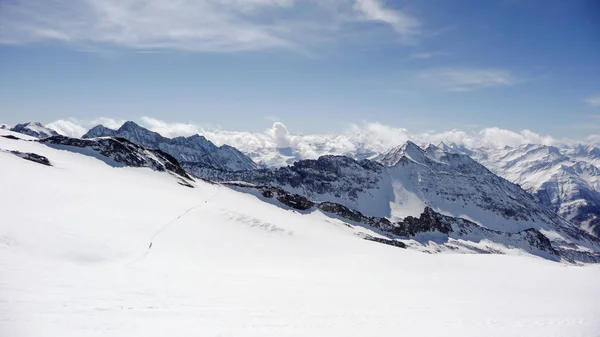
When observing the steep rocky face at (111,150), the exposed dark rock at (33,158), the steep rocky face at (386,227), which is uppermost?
the steep rocky face at (111,150)

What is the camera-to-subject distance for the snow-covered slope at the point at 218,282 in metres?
14.8

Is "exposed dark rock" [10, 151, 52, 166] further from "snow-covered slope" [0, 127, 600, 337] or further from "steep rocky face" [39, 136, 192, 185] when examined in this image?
"steep rocky face" [39, 136, 192, 185]

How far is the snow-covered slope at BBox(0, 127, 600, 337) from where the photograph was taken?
14.8 metres

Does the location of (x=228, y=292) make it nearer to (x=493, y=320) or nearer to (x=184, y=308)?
(x=184, y=308)

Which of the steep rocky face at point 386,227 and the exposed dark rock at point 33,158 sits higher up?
the exposed dark rock at point 33,158

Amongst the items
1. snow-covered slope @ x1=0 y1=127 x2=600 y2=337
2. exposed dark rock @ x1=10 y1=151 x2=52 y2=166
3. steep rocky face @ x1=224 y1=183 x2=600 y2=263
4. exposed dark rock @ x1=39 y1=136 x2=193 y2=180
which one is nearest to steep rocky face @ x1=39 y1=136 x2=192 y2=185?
exposed dark rock @ x1=39 y1=136 x2=193 y2=180

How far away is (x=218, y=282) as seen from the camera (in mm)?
23188

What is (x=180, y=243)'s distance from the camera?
34281 mm

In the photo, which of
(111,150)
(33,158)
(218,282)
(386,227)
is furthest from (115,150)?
(386,227)

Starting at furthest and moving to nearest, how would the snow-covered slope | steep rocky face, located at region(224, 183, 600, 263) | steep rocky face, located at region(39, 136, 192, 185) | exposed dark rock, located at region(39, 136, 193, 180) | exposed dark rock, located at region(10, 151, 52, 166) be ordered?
steep rocky face, located at region(224, 183, 600, 263), exposed dark rock, located at region(39, 136, 193, 180), steep rocky face, located at region(39, 136, 192, 185), exposed dark rock, located at region(10, 151, 52, 166), the snow-covered slope

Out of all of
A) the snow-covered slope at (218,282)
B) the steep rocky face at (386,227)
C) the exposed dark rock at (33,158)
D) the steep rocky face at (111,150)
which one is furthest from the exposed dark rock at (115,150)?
the steep rocky face at (386,227)

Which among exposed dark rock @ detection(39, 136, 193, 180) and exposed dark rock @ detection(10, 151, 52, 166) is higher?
exposed dark rock @ detection(39, 136, 193, 180)

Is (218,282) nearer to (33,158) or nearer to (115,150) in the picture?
(33,158)

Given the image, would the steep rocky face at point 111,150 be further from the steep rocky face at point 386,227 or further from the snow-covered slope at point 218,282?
the steep rocky face at point 386,227
